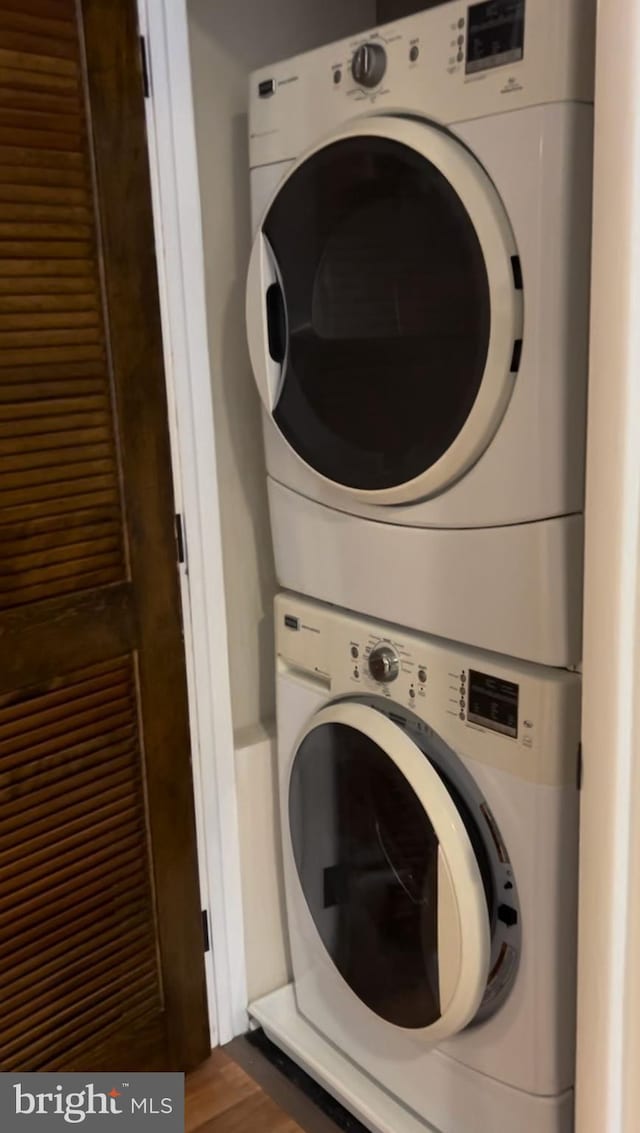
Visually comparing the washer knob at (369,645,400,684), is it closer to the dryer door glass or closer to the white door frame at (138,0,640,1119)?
the dryer door glass

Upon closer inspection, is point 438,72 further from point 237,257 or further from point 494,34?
point 237,257

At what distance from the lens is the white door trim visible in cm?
145

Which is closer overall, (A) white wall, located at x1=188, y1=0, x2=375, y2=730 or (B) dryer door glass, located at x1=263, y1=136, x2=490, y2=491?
(B) dryer door glass, located at x1=263, y1=136, x2=490, y2=491

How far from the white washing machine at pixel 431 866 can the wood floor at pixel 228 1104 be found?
102 millimetres

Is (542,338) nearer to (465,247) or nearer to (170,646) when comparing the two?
(465,247)

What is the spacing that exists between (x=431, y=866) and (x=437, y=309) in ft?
2.45

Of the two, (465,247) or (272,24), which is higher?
(272,24)

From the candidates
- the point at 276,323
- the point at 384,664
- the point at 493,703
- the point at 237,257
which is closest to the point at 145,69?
the point at 237,257

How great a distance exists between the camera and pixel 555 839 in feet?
3.97

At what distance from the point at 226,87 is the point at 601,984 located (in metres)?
1.43

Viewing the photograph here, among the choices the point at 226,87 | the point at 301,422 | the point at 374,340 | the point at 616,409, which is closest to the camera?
the point at 616,409

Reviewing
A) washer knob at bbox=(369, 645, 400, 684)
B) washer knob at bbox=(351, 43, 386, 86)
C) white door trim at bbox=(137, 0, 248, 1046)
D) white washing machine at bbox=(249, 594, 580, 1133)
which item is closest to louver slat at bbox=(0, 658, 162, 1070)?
white door trim at bbox=(137, 0, 248, 1046)

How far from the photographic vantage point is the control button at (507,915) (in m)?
1.27

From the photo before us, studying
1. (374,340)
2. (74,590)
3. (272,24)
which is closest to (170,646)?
(74,590)
